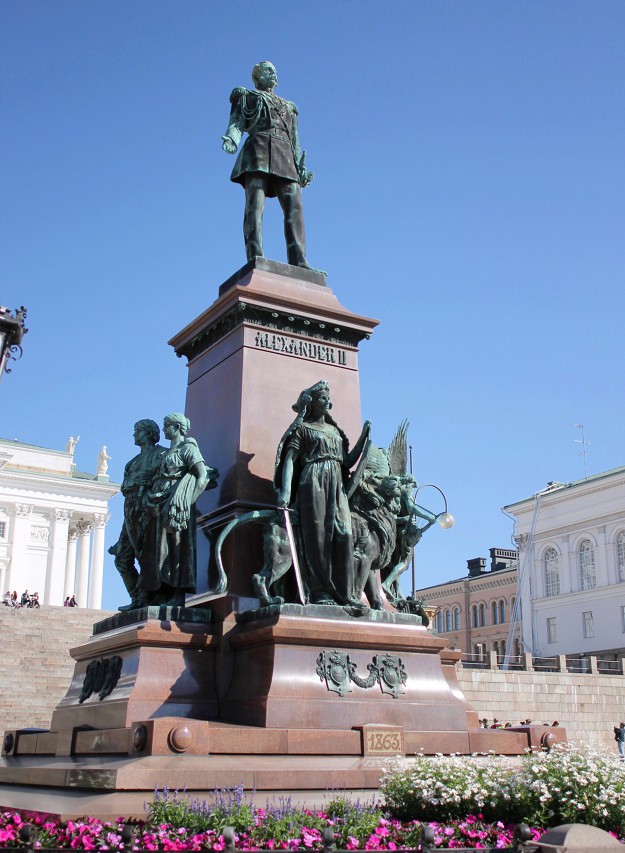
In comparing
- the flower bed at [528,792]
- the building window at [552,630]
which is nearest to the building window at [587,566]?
the building window at [552,630]

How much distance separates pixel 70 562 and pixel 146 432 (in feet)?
264

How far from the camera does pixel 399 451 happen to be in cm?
1080

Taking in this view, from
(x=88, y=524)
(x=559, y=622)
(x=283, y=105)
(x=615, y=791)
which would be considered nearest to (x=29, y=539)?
(x=88, y=524)

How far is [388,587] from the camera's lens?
9.79 m

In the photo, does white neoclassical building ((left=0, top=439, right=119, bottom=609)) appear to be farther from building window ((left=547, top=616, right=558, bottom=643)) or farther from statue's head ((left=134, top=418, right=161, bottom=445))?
statue's head ((left=134, top=418, right=161, bottom=445))

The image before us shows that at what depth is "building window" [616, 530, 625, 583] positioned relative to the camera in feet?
232

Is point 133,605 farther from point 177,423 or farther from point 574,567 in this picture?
point 574,567

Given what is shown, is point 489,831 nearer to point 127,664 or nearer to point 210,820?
point 210,820

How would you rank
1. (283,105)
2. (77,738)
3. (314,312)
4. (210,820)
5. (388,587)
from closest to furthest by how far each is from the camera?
(210,820) → (77,738) → (388,587) → (314,312) → (283,105)

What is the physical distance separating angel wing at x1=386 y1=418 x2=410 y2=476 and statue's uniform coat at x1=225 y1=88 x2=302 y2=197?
10.4 feet

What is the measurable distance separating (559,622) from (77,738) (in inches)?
2782

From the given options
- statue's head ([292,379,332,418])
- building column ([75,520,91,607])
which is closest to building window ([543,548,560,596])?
building column ([75,520,91,607])

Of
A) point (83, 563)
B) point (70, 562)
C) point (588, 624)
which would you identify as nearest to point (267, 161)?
point (588, 624)

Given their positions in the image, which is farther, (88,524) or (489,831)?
(88,524)
